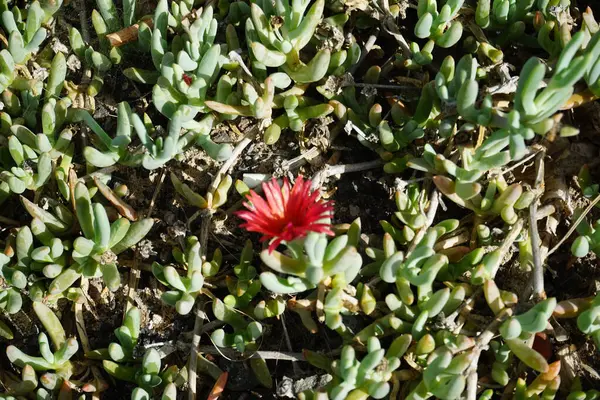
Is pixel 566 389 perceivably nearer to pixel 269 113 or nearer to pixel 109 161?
pixel 269 113

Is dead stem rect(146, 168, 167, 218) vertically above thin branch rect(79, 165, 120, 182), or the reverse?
thin branch rect(79, 165, 120, 182)

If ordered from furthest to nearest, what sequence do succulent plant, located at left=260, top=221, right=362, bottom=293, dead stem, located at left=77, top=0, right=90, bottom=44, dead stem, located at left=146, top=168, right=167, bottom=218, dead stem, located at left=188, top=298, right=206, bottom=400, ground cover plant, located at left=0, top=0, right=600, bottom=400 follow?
dead stem, located at left=77, top=0, right=90, bottom=44 → dead stem, located at left=146, top=168, right=167, bottom=218 → dead stem, located at left=188, top=298, right=206, bottom=400 → ground cover plant, located at left=0, top=0, right=600, bottom=400 → succulent plant, located at left=260, top=221, right=362, bottom=293

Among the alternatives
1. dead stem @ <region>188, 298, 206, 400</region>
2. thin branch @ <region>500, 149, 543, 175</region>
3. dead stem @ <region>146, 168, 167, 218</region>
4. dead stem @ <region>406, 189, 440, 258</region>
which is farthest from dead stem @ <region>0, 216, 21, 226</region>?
thin branch @ <region>500, 149, 543, 175</region>

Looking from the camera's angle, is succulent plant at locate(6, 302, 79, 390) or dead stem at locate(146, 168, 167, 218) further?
dead stem at locate(146, 168, 167, 218)

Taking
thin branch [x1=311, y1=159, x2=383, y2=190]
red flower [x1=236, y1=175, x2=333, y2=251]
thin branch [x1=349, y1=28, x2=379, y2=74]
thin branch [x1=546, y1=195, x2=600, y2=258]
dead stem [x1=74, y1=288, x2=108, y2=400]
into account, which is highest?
thin branch [x1=349, y1=28, x2=379, y2=74]

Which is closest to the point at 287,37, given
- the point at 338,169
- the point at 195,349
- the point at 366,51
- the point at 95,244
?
the point at 366,51

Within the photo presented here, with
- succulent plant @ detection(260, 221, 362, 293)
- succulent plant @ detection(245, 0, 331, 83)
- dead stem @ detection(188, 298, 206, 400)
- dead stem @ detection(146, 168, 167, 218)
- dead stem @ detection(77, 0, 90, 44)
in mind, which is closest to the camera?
succulent plant @ detection(260, 221, 362, 293)

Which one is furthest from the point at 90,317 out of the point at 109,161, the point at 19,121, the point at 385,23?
the point at 385,23

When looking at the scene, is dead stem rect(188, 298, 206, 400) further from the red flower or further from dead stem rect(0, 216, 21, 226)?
dead stem rect(0, 216, 21, 226)

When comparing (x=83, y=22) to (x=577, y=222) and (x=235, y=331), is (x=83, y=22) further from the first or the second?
(x=577, y=222)
